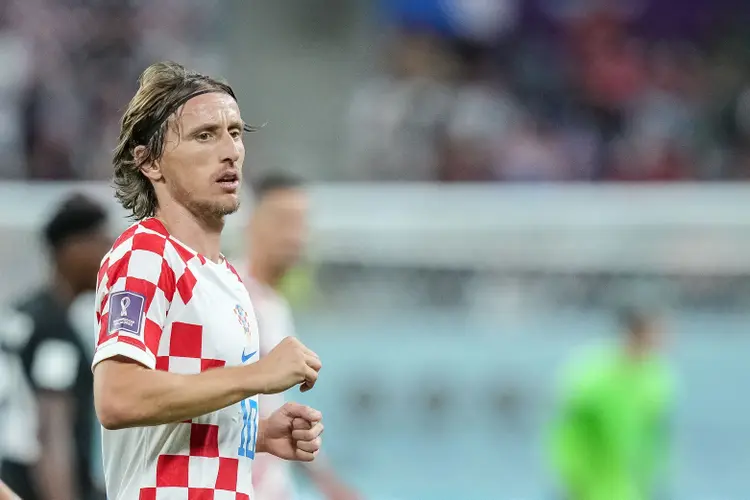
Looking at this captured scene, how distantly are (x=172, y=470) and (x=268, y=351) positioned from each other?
206cm

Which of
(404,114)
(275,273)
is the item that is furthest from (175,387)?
(404,114)

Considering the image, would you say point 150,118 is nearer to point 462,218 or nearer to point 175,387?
point 175,387

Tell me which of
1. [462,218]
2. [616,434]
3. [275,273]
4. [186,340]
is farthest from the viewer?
[462,218]

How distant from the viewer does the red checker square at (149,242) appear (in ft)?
8.36

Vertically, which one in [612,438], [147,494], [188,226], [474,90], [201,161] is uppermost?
[474,90]

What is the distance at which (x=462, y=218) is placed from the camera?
31.0 ft

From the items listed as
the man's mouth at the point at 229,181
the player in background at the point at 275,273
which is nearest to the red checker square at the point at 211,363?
the man's mouth at the point at 229,181

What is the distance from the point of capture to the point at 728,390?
8828mm

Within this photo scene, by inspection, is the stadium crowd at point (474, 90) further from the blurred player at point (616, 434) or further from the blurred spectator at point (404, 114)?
the blurred player at point (616, 434)

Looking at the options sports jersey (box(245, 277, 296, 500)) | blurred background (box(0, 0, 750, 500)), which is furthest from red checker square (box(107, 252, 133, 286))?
blurred background (box(0, 0, 750, 500))

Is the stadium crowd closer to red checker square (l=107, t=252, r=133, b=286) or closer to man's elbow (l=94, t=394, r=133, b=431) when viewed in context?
red checker square (l=107, t=252, r=133, b=286)

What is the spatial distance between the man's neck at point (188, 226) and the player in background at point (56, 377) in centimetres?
231

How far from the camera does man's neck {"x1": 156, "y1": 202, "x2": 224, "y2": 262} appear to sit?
2.69 meters

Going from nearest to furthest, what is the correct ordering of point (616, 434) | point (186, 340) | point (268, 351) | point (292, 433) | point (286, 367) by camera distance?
1. point (286, 367)
2. point (186, 340)
3. point (292, 433)
4. point (268, 351)
5. point (616, 434)
